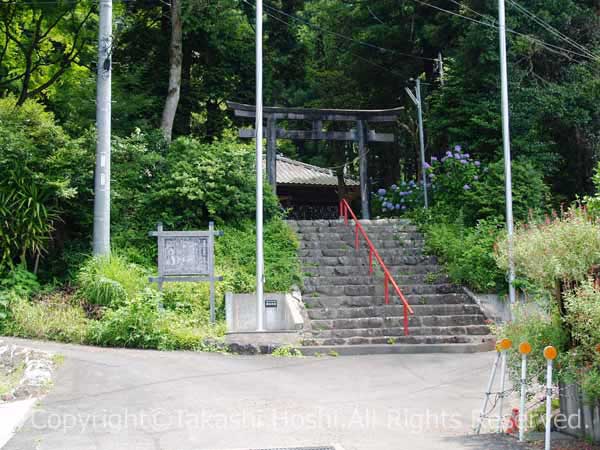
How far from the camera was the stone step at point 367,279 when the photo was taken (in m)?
17.1

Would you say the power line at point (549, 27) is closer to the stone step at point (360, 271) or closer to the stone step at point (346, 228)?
the stone step at point (346, 228)

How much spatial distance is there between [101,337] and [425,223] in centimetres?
1009

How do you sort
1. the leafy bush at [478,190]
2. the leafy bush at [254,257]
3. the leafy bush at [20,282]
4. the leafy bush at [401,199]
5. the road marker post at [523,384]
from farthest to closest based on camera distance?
1. the leafy bush at [401,199]
2. the leafy bush at [478,190]
3. the leafy bush at [254,257]
4. the leafy bush at [20,282]
5. the road marker post at [523,384]

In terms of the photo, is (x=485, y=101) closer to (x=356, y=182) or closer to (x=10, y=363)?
(x=356, y=182)

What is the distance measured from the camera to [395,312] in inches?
617

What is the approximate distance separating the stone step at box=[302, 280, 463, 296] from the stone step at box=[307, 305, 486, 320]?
0.85 m

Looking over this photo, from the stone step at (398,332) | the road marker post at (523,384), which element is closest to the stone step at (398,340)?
the stone step at (398,332)

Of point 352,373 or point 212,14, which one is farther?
point 212,14

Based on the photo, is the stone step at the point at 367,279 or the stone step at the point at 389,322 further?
the stone step at the point at 367,279

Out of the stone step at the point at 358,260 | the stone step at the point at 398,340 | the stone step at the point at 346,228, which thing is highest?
the stone step at the point at 346,228

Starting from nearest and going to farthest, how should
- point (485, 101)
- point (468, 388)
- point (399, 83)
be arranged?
point (468, 388) → point (485, 101) → point (399, 83)

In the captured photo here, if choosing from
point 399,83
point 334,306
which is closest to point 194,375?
point 334,306

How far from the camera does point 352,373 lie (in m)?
11.5

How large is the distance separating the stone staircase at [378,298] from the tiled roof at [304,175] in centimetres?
1139
